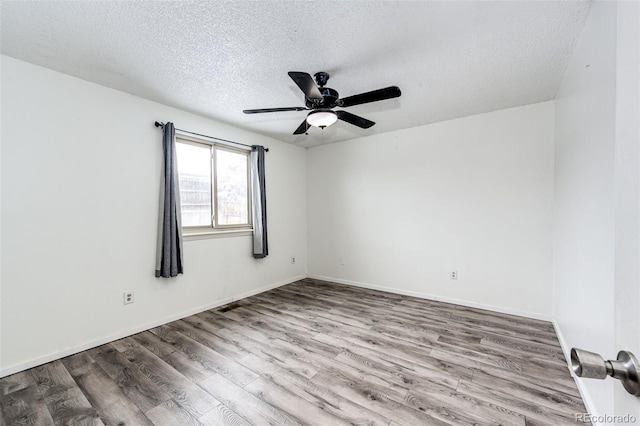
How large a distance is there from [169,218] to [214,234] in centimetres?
66

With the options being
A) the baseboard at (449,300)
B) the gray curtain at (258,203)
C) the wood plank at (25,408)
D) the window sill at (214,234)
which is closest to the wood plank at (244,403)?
the wood plank at (25,408)

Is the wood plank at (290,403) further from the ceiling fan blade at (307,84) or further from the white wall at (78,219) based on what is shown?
the ceiling fan blade at (307,84)

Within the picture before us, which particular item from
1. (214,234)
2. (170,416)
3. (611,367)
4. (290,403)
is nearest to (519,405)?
(290,403)

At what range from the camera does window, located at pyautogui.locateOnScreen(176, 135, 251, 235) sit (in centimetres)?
322

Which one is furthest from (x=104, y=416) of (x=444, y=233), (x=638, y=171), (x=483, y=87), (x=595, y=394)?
(x=483, y=87)

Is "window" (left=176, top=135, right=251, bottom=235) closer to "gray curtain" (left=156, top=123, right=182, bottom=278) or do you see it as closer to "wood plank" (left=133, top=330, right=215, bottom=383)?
"gray curtain" (left=156, top=123, right=182, bottom=278)

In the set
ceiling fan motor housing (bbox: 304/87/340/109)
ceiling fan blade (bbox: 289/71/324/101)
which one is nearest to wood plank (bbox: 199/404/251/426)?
ceiling fan blade (bbox: 289/71/324/101)

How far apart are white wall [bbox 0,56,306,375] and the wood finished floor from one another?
0.90 ft

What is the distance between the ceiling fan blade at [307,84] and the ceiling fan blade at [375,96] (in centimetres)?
23

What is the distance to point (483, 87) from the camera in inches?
101

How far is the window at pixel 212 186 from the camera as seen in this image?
10.6 ft

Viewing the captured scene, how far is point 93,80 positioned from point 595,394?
14.3ft

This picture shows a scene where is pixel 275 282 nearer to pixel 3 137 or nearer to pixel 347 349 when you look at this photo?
pixel 347 349

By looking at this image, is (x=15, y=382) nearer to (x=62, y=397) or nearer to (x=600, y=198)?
(x=62, y=397)
